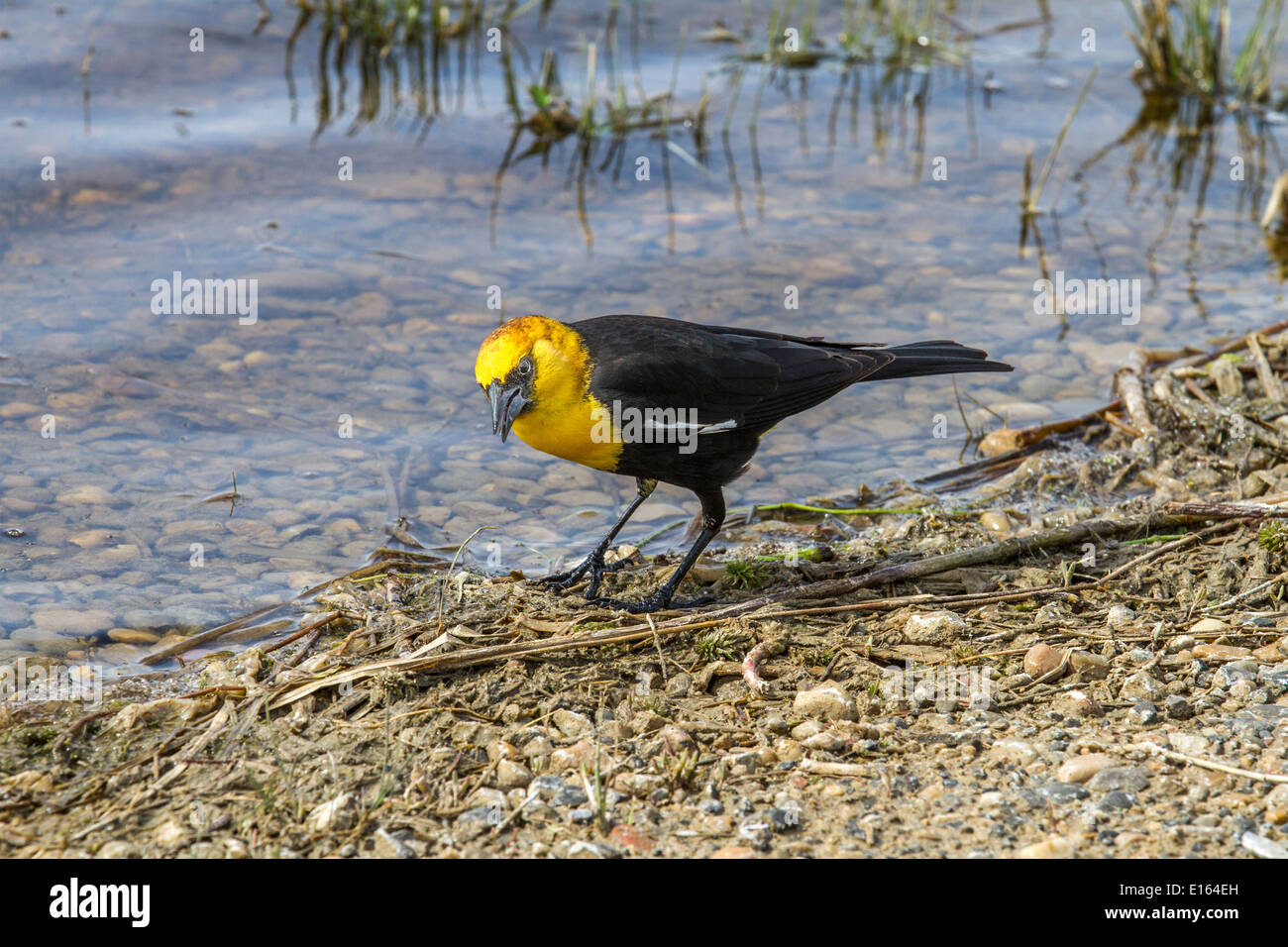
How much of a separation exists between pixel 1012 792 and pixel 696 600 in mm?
1865

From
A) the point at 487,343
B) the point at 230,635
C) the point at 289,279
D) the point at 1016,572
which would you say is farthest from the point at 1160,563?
the point at 289,279

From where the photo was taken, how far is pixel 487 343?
14.6 ft

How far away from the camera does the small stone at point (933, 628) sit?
4227mm

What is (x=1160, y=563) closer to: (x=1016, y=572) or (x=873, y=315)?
(x=1016, y=572)

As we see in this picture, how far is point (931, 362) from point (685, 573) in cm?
142

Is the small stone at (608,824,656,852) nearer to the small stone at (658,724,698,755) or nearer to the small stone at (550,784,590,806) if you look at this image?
the small stone at (550,784,590,806)

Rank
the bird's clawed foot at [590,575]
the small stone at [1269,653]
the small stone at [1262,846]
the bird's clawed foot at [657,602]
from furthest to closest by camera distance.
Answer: the bird's clawed foot at [590,575] → the bird's clawed foot at [657,602] → the small stone at [1269,653] → the small stone at [1262,846]

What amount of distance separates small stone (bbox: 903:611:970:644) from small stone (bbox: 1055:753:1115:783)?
88 cm

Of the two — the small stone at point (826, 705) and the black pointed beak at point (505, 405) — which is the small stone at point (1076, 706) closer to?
the small stone at point (826, 705)

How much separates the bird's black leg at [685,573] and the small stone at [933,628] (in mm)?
942

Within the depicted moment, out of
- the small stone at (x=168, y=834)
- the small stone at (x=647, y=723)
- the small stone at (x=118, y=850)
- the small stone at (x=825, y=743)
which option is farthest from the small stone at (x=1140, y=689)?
the small stone at (x=118, y=850)

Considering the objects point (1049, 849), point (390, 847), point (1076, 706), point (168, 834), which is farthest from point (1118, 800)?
point (168, 834)

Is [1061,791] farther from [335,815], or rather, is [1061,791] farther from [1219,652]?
[335,815]

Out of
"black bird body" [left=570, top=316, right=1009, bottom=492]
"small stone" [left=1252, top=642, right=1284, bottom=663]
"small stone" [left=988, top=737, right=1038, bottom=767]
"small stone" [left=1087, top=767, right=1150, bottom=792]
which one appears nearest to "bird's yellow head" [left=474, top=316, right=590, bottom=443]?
"black bird body" [left=570, top=316, right=1009, bottom=492]
